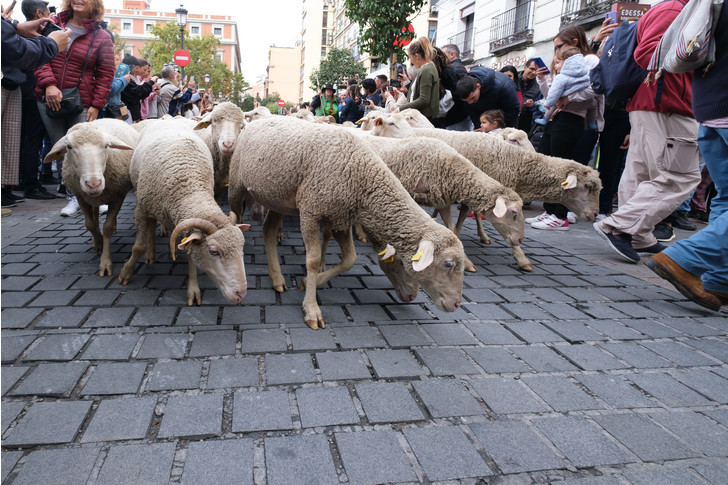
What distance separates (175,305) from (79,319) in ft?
1.99

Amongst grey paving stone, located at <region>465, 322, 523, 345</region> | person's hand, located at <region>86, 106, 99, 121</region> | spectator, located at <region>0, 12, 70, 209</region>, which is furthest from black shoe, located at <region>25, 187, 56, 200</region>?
grey paving stone, located at <region>465, 322, 523, 345</region>

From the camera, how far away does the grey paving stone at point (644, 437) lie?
1.94 metres

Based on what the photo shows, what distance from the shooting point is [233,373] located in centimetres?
240

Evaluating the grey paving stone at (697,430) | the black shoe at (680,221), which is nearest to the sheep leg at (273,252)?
the grey paving stone at (697,430)

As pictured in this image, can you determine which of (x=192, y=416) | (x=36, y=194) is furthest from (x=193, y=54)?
(x=192, y=416)

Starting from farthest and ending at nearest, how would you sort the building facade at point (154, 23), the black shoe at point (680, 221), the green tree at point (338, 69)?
the building facade at point (154, 23) → the green tree at point (338, 69) → the black shoe at point (680, 221)

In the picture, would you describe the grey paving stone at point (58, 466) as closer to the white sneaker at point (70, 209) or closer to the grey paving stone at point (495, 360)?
the grey paving stone at point (495, 360)

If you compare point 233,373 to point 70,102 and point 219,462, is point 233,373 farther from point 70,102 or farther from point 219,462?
point 70,102

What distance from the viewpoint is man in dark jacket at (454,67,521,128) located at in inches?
254

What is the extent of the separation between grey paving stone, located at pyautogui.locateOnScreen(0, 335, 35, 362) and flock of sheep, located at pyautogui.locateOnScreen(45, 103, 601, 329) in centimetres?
96

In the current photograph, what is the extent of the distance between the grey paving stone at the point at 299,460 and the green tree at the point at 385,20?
16.5m

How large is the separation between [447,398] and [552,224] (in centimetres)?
537

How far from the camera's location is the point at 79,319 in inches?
116

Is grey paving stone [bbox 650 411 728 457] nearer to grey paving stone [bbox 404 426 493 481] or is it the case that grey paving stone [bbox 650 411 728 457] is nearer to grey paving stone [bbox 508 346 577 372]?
grey paving stone [bbox 508 346 577 372]
